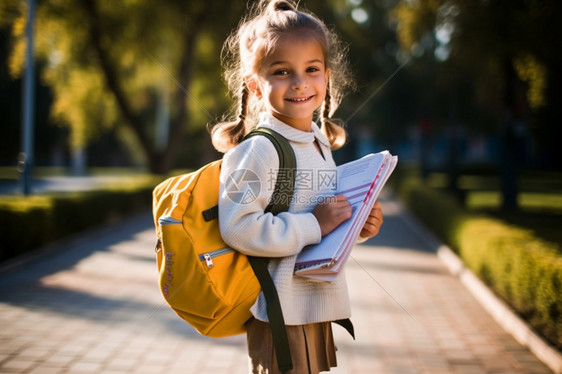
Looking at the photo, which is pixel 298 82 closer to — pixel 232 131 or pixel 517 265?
pixel 232 131

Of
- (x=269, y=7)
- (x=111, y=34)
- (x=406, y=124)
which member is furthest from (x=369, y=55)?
(x=269, y=7)

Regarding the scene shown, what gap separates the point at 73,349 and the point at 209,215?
314cm

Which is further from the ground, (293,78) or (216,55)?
(216,55)

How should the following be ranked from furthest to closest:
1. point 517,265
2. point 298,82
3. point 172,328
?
point 517,265 → point 172,328 → point 298,82

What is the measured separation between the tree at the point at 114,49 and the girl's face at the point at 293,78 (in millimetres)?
12652

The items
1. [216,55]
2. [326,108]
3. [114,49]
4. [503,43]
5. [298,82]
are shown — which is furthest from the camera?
[216,55]

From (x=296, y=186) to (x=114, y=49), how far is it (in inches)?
609

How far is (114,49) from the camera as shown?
1612 cm

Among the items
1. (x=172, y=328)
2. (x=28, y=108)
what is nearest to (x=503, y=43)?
(x=172, y=328)

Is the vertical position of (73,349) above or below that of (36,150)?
below

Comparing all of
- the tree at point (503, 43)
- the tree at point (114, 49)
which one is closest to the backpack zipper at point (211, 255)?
the tree at point (503, 43)

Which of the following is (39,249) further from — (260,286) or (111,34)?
(111,34)

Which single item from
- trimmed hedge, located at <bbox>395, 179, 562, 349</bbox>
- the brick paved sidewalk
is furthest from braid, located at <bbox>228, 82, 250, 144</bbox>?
trimmed hedge, located at <bbox>395, 179, 562, 349</bbox>

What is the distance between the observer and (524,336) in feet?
15.4
